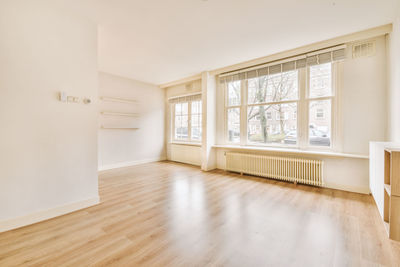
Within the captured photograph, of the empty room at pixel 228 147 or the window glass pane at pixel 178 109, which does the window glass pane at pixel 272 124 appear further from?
the window glass pane at pixel 178 109

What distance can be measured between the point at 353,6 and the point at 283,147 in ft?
8.44

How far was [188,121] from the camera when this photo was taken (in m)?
5.92

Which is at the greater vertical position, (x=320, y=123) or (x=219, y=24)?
(x=219, y=24)

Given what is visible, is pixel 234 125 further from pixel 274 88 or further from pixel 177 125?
pixel 177 125

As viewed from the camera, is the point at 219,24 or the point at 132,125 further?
the point at 132,125

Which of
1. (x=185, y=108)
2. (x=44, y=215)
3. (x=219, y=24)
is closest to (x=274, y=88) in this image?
(x=219, y=24)

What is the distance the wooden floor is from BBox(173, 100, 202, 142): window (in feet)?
9.51

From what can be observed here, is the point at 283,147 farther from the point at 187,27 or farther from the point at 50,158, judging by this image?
the point at 50,158

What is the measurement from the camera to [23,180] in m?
2.04

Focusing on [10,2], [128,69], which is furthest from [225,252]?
[128,69]

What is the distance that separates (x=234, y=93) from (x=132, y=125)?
3.33m

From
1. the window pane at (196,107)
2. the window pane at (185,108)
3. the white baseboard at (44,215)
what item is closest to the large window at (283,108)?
the window pane at (196,107)

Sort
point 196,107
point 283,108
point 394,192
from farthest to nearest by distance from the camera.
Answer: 1. point 196,107
2. point 283,108
3. point 394,192

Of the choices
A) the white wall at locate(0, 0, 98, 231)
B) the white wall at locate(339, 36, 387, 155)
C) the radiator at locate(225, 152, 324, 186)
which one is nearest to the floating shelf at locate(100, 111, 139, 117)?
the white wall at locate(0, 0, 98, 231)
